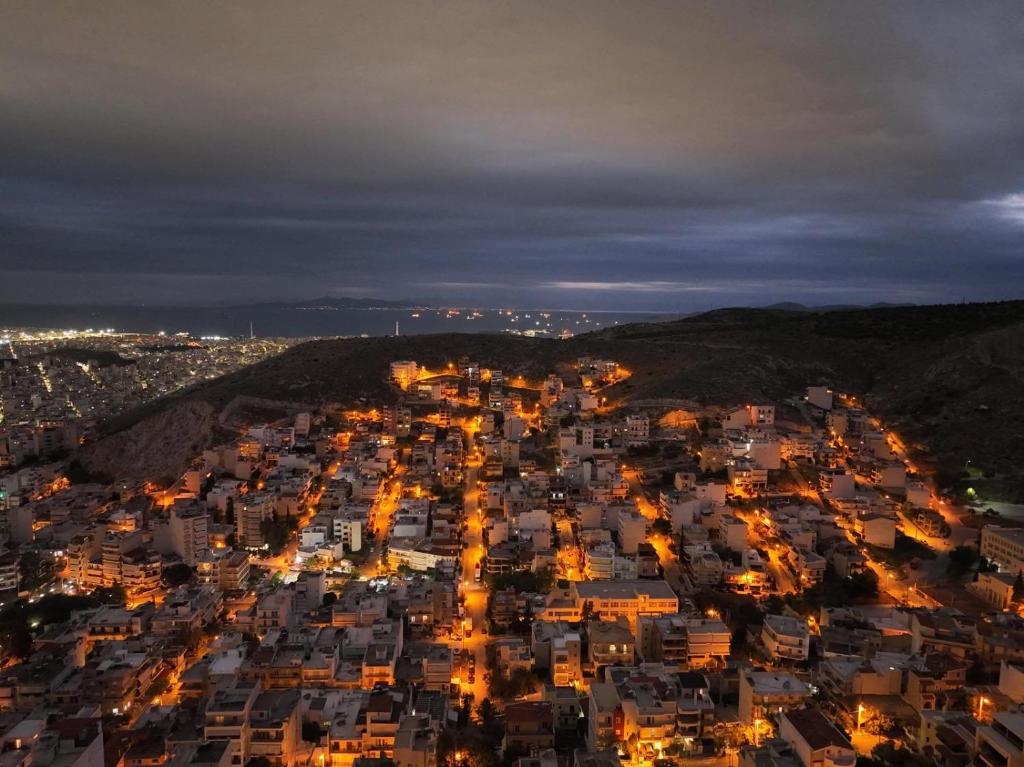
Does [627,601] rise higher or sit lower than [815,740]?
lower

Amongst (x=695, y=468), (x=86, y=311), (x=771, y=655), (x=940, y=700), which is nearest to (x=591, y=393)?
(x=695, y=468)

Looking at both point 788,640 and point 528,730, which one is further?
point 788,640

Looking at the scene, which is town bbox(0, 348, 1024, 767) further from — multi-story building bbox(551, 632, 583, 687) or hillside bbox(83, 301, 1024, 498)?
hillside bbox(83, 301, 1024, 498)

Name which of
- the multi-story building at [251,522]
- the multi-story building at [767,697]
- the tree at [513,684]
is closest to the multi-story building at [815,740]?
the multi-story building at [767,697]

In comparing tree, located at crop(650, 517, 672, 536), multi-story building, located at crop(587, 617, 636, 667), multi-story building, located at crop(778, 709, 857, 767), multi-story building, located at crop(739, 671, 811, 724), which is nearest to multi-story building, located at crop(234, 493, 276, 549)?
multi-story building, located at crop(587, 617, 636, 667)

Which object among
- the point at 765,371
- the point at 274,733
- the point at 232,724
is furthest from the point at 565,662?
the point at 765,371

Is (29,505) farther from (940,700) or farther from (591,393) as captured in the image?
(940,700)

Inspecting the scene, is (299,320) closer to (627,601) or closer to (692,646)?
(627,601)
